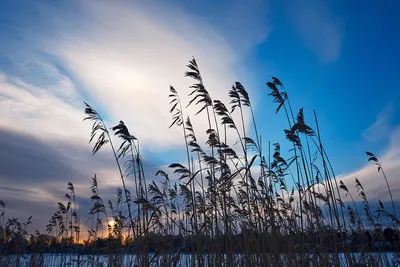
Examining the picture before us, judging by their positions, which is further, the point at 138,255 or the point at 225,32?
the point at 225,32

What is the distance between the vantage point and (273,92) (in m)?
5.94

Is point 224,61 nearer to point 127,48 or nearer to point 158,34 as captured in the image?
point 158,34

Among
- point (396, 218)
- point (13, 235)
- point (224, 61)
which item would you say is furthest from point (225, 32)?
point (13, 235)

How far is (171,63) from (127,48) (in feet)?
5.72

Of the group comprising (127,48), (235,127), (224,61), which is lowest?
(235,127)

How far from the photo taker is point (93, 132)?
4688mm

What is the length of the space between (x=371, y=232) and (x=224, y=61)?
7.31 m

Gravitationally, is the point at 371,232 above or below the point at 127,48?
below

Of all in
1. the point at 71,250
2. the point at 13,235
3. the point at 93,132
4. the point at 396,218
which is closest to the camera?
the point at 93,132

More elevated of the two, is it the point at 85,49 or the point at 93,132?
the point at 85,49

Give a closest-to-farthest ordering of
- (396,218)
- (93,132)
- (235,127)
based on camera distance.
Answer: (93,132)
(235,127)
(396,218)

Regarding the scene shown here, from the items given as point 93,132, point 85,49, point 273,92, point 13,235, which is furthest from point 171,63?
point 13,235

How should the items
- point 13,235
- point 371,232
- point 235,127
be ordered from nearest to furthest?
point 235,127, point 371,232, point 13,235

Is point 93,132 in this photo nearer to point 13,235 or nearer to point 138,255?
point 138,255
